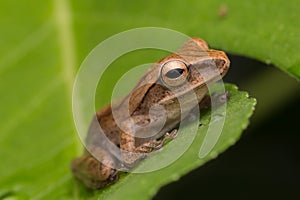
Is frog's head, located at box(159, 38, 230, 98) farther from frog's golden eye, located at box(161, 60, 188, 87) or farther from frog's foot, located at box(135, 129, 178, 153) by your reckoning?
frog's foot, located at box(135, 129, 178, 153)

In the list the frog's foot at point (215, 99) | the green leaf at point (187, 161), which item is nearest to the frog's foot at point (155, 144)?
the green leaf at point (187, 161)

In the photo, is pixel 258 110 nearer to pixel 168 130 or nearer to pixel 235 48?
pixel 235 48

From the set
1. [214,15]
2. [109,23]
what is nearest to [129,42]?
[109,23]

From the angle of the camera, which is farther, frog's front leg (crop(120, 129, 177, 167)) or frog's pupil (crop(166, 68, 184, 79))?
frog's pupil (crop(166, 68, 184, 79))

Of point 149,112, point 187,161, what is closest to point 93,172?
point 149,112

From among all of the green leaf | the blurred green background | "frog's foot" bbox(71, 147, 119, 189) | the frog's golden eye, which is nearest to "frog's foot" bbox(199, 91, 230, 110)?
the frog's golden eye

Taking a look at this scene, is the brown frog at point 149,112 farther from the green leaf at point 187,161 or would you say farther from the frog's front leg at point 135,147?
the green leaf at point 187,161

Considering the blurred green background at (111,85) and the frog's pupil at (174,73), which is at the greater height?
the frog's pupil at (174,73)
